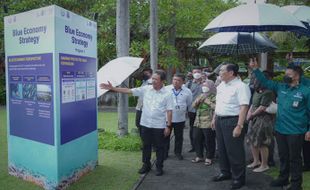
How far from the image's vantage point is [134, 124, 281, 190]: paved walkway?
5910 millimetres

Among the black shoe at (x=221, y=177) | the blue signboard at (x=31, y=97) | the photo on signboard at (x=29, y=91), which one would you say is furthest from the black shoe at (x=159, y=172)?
the photo on signboard at (x=29, y=91)

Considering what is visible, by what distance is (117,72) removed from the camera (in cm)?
725

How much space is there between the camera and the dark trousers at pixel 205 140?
290 inches

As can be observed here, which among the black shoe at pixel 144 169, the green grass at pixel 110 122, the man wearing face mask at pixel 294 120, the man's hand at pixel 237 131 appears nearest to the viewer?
the man wearing face mask at pixel 294 120

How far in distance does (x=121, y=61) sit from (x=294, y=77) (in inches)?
139

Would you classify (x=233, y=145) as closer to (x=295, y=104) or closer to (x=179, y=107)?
(x=295, y=104)

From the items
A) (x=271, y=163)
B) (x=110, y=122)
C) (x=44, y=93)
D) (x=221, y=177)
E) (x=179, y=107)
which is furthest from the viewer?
(x=110, y=122)

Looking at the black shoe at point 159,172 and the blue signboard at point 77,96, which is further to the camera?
the black shoe at point 159,172

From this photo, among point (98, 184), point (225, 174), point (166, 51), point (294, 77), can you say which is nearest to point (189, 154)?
point (225, 174)

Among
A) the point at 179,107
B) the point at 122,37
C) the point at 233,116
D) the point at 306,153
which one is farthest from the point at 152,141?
the point at 122,37

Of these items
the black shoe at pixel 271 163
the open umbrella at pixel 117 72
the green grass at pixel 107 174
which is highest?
the open umbrella at pixel 117 72

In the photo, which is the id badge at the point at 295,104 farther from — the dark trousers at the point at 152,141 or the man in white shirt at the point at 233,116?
the dark trousers at the point at 152,141

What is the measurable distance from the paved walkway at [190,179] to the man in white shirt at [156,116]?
290 mm

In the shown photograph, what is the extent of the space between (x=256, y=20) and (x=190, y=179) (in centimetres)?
277
